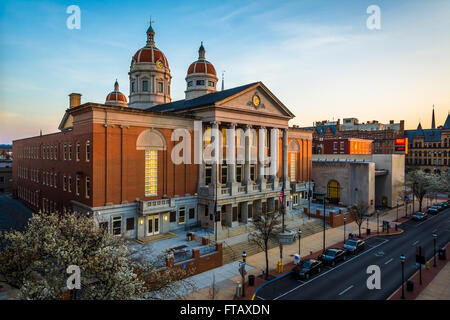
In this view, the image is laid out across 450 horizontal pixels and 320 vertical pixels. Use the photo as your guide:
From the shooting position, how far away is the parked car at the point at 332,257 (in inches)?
1169

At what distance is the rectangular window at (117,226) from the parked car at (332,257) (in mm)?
22094

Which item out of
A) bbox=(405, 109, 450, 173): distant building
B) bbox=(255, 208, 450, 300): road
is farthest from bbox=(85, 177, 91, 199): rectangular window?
bbox=(405, 109, 450, 173): distant building

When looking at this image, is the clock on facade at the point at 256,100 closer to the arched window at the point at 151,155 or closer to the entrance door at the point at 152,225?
the arched window at the point at 151,155

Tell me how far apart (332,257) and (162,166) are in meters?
22.5

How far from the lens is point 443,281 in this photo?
25.9 meters

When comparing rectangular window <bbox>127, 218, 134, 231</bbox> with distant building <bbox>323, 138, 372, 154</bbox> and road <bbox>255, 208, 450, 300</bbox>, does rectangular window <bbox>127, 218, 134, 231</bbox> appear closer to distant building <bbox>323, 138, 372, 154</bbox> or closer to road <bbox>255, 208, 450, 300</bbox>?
road <bbox>255, 208, 450, 300</bbox>

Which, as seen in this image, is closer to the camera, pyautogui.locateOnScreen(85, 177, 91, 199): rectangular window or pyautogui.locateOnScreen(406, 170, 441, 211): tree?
pyautogui.locateOnScreen(85, 177, 91, 199): rectangular window

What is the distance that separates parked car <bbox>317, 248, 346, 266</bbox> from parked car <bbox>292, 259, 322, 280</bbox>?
211cm

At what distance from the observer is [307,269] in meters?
26.5

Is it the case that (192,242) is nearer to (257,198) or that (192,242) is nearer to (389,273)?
(257,198)

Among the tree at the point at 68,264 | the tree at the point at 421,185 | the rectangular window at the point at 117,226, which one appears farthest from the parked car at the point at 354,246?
the tree at the point at 421,185

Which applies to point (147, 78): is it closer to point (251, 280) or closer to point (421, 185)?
point (251, 280)

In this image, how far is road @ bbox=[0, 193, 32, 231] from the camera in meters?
40.5
